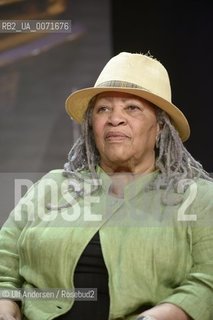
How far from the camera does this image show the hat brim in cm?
170

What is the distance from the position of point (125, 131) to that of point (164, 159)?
0.49ft

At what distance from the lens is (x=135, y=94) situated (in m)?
1.70

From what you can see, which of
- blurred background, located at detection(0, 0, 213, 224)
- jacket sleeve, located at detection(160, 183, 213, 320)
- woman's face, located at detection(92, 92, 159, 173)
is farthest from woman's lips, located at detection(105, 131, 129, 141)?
blurred background, located at detection(0, 0, 213, 224)

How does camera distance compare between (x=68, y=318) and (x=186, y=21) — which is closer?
(x=68, y=318)

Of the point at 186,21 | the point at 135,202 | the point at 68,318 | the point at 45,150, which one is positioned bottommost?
the point at 68,318

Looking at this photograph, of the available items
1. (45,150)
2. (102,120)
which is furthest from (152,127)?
(45,150)

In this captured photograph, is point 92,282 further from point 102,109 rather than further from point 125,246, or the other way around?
point 102,109

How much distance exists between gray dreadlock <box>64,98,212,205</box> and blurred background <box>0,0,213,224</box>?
0.65 ft

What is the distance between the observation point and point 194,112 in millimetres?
2021

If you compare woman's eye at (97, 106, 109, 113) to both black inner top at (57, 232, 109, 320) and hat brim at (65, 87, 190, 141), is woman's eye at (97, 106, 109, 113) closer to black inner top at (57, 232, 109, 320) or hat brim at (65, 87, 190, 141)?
hat brim at (65, 87, 190, 141)

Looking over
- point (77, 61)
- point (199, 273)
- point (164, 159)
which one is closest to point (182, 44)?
point (77, 61)

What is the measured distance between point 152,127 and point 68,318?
0.54 meters

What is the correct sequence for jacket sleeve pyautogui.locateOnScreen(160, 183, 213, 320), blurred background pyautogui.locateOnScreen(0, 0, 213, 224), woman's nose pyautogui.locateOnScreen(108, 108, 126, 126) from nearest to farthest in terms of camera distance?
jacket sleeve pyautogui.locateOnScreen(160, 183, 213, 320)
woman's nose pyautogui.locateOnScreen(108, 108, 126, 126)
blurred background pyautogui.locateOnScreen(0, 0, 213, 224)

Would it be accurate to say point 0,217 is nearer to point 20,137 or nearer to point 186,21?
point 20,137
